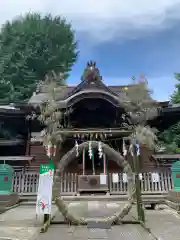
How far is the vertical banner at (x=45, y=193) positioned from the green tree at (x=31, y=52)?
924 inches

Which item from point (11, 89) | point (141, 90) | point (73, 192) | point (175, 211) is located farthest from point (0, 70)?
point (175, 211)

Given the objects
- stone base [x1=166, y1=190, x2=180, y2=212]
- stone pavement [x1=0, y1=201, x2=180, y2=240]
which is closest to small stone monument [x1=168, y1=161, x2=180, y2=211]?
stone base [x1=166, y1=190, x2=180, y2=212]

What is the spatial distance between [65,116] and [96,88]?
2293mm

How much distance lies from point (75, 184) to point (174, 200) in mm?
4615

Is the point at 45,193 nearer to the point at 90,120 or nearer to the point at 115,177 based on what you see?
the point at 115,177

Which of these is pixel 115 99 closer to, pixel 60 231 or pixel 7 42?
pixel 60 231

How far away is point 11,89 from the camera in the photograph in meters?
29.8

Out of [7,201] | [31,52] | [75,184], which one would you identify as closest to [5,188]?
[7,201]

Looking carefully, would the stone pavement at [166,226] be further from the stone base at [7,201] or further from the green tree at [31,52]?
the green tree at [31,52]

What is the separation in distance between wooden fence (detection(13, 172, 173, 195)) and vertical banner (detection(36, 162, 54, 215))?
17.9 feet

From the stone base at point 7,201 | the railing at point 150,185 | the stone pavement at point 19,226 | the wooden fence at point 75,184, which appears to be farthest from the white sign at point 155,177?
A: the stone base at point 7,201

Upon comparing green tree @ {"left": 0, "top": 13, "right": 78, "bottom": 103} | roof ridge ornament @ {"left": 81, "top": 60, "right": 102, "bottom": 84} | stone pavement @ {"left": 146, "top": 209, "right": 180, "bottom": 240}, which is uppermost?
green tree @ {"left": 0, "top": 13, "right": 78, "bottom": 103}

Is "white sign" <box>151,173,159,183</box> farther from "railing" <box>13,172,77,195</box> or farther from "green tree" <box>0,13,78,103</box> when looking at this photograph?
"green tree" <box>0,13,78,103</box>

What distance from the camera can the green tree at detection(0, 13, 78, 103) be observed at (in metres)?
30.5
